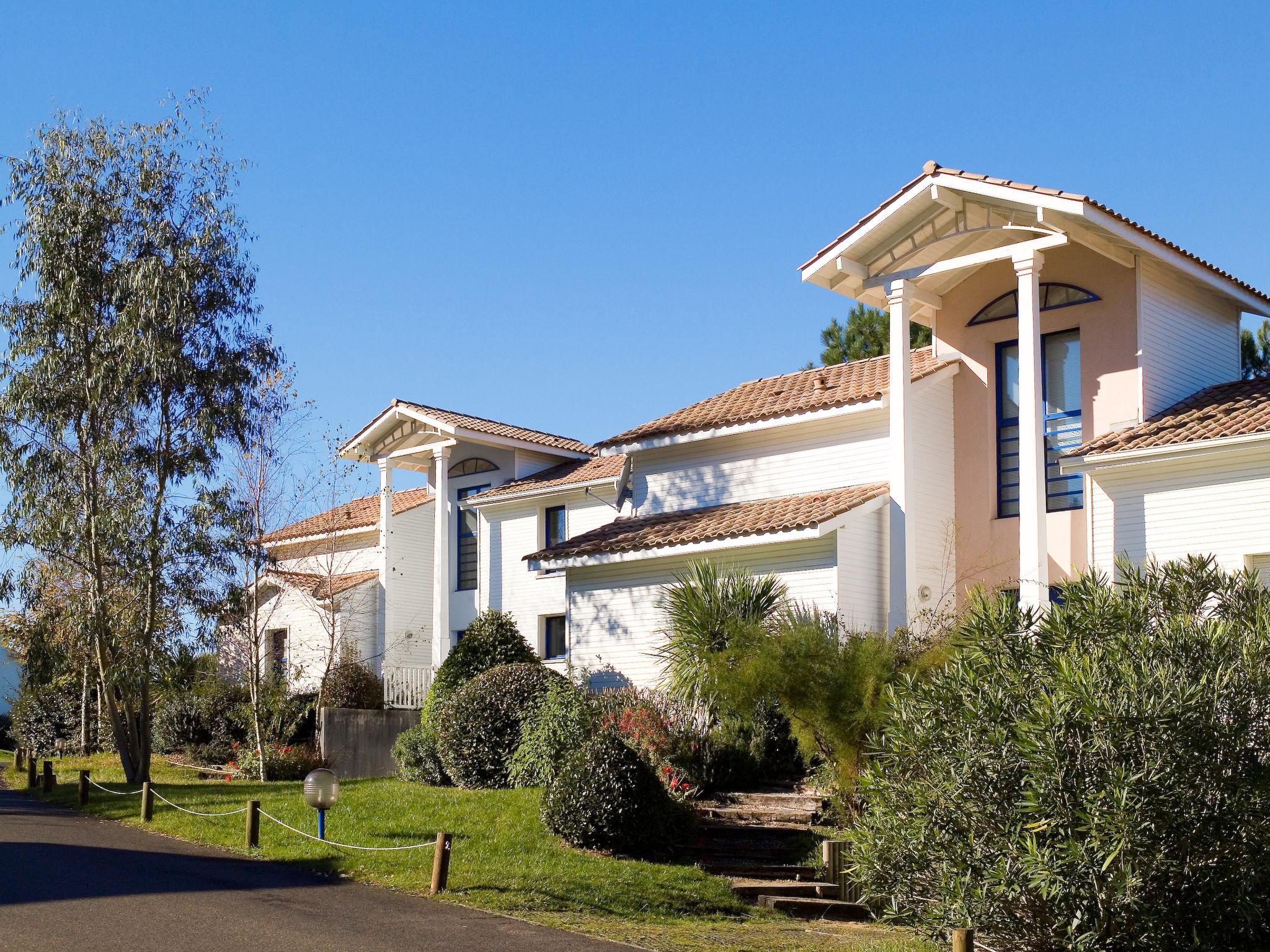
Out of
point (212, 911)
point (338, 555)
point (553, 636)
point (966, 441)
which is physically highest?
point (966, 441)

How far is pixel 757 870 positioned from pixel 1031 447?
7638mm

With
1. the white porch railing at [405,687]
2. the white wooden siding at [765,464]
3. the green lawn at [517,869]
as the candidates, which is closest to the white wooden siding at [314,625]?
the white porch railing at [405,687]

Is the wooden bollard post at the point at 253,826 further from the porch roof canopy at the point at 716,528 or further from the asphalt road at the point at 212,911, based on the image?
the porch roof canopy at the point at 716,528

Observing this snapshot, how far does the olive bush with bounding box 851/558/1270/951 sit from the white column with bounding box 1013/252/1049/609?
25.0 feet

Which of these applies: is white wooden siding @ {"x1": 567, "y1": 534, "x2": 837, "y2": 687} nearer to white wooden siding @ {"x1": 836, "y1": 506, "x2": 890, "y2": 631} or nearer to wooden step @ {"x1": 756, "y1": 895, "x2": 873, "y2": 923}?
white wooden siding @ {"x1": 836, "y1": 506, "x2": 890, "y2": 631}

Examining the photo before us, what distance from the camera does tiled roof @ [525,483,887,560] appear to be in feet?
67.6

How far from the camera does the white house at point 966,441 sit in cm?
1864

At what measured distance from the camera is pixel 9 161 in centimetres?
2381

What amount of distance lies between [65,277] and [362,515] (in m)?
15.2

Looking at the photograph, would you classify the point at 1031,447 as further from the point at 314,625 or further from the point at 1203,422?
the point at 314,625

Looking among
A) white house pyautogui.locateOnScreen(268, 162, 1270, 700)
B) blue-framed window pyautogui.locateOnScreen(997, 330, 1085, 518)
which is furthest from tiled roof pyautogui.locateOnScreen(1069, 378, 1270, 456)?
blue-framed window pyautogui.locateOnScreen(997, 330, 1085, 518)

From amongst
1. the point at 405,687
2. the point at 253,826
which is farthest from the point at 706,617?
the point at 405,687

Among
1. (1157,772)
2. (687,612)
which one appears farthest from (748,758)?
(1157,772)

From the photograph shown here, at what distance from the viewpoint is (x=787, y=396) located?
24.2m
